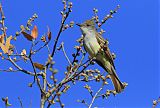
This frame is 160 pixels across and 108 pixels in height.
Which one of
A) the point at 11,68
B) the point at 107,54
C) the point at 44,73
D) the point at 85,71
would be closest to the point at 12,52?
the point at 11,68

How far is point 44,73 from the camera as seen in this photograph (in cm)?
362

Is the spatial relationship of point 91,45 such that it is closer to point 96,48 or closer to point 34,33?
point 96,48

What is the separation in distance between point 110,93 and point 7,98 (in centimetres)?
125

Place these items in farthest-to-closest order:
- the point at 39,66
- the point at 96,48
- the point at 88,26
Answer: the point at 88,26 → the point at 96,48 → the point at 39,66

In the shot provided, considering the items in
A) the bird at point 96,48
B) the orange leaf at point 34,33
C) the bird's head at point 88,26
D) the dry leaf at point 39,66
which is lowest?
the dry leaf at point 39,66

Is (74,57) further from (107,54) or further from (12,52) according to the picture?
(107,54)

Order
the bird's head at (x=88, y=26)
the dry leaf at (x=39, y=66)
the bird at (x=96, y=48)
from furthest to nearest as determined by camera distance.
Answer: the bird's head at (x=88, y=26) → the bird at (x=96, y=48) → the dry leaf at (x=39, y=66)

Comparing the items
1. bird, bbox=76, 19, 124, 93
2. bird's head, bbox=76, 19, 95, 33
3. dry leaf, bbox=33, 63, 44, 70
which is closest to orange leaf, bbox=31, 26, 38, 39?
dry leaf, bbox=33, 63, 44, 70

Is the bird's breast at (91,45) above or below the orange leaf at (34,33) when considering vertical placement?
above

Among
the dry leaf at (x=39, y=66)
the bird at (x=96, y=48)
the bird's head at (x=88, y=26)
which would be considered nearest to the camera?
the dry leaf at (x=39, y=66)

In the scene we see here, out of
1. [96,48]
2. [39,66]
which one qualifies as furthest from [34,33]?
[96,48]

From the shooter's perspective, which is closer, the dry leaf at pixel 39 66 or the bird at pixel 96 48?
the dry leaf at pixel 39 66

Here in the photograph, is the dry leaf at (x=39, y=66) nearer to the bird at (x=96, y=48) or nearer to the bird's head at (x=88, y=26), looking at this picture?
the bird at (x=96, y=48)

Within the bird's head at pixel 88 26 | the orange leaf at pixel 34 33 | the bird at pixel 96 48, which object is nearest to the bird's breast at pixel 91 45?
the bird at pixel 96 48
